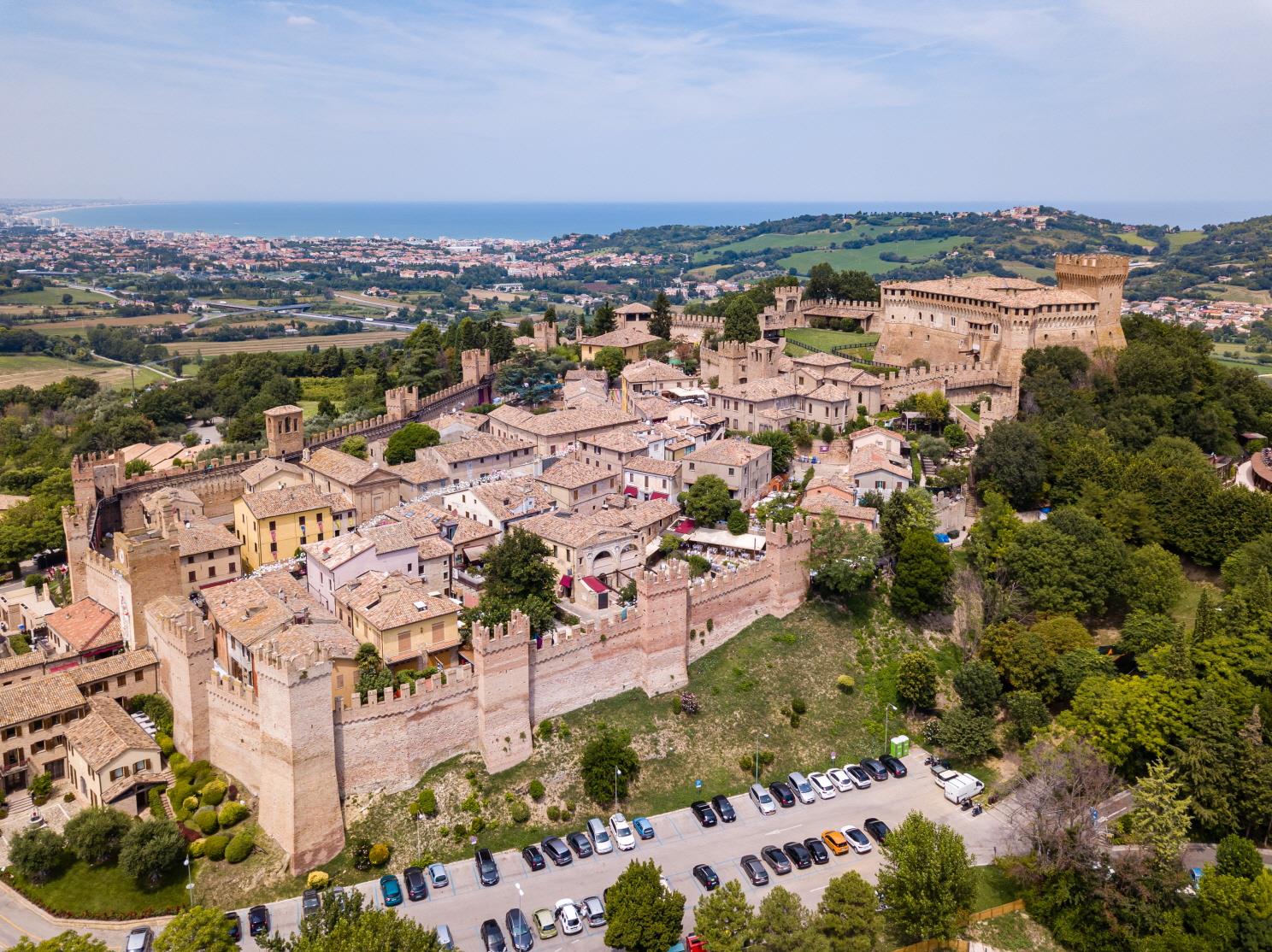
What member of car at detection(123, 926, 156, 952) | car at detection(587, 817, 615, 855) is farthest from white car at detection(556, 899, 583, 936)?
car at detection(123, 926, 156, 952)

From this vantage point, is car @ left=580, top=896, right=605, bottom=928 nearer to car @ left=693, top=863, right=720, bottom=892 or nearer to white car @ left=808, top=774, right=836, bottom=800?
car @ left=693, top=863, right=720, bottom=892

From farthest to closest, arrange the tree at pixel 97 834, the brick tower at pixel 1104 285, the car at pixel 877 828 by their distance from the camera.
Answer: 1. the brick tower at pixel 1104 285
2. the car at pixel 877 828
3. the tree at pixel 97 834

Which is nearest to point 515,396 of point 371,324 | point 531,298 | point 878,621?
point 878,621

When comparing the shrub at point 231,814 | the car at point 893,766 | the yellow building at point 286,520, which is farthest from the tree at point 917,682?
the yellow building at point 286,520

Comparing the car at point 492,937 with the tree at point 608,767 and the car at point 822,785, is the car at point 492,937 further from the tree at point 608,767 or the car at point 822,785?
the car at point 822,785

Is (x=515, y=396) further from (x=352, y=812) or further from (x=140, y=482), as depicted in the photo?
(x=352, y=812)
